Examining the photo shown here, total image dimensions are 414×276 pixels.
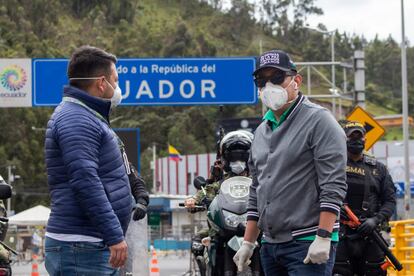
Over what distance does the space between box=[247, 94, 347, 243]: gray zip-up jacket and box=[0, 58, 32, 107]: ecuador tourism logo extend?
13.4 m

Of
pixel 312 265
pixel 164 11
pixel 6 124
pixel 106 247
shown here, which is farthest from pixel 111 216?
pixel 164 11

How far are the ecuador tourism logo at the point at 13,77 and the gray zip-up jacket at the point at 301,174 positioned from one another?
45.5 ft

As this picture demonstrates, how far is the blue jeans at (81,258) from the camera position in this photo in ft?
18.2

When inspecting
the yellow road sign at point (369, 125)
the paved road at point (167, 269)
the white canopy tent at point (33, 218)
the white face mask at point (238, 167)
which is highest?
the yellow road sign at point (369, 125)

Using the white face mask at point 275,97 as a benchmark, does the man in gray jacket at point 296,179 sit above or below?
below

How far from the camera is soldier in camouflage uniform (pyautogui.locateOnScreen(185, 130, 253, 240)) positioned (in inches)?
414

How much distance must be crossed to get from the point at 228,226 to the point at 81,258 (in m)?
4.28

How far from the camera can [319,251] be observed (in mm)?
5570

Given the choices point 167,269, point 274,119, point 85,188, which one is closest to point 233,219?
point 274,119

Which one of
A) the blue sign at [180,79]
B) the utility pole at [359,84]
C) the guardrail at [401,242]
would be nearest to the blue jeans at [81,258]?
the guardrail at [401,242]

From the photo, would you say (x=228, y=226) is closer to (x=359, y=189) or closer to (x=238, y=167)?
(x=238, y=167)

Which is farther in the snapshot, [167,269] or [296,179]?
[167,269]

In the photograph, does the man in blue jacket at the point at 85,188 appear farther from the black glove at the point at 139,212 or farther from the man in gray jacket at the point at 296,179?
the black glove at the point at 139,212

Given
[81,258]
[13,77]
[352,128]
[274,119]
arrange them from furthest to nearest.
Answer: [13,77], [352,128], [274,119], [81,258]
